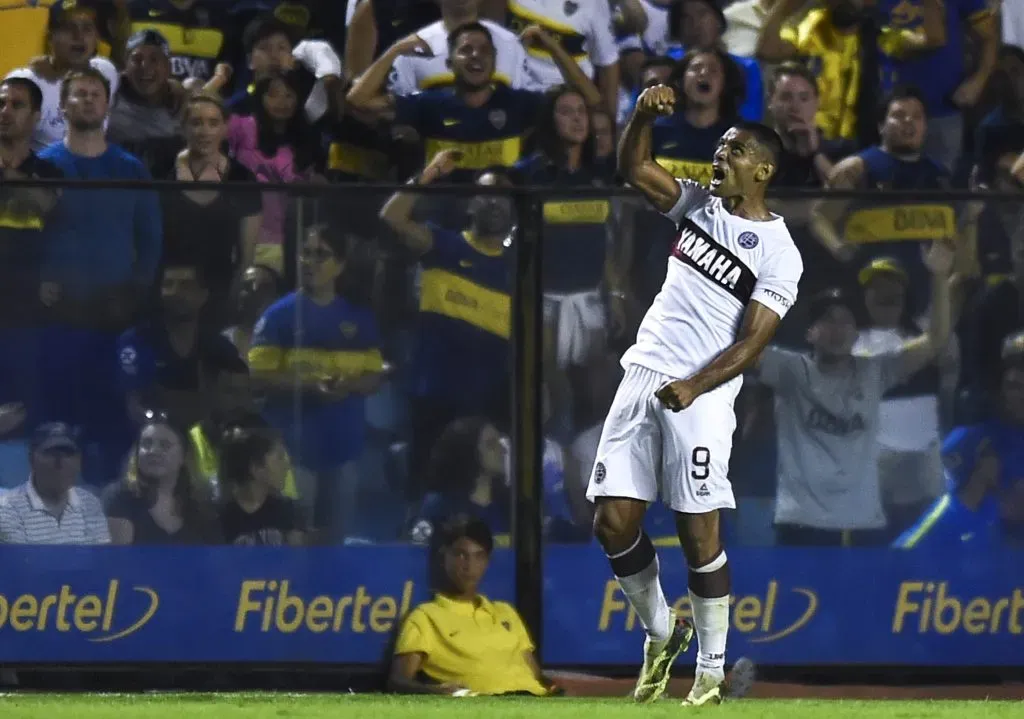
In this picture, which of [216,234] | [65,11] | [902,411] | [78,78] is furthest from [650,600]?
[65,11]

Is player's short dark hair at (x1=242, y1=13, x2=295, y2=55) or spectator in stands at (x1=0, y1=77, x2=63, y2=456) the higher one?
player's short dark hair at (x1=242, y1=13, x2=295, y2=55)

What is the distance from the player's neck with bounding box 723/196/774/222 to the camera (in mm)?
6434

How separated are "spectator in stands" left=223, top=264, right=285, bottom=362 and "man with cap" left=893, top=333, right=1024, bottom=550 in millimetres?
2689

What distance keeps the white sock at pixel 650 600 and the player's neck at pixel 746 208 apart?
125cm

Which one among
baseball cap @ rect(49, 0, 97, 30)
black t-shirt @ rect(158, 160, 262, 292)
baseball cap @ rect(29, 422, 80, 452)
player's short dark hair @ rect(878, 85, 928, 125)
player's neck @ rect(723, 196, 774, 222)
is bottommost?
baseball cap @ rect(29, 422, 80, 452)

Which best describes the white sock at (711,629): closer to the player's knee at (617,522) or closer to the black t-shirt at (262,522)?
the player's knee at (617,522)

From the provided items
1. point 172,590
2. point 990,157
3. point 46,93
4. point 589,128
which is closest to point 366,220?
point 172,590

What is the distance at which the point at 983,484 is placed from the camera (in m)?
7.35

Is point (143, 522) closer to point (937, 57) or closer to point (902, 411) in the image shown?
point (902, 411)

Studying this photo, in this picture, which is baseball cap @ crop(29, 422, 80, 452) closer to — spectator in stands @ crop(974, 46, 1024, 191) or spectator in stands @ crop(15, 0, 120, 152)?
spectator in stands @ crop(15, 0, 120, 152)

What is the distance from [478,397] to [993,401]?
2.09 m

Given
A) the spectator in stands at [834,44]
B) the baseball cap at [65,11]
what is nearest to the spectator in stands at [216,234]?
the baseball cap at [65,11]

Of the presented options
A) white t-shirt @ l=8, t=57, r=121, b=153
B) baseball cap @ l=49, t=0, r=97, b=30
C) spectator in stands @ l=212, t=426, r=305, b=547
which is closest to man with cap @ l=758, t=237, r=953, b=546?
spectator in stands @ l=212, t=426, r=305, b=547

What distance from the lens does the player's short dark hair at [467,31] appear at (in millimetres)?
9211
